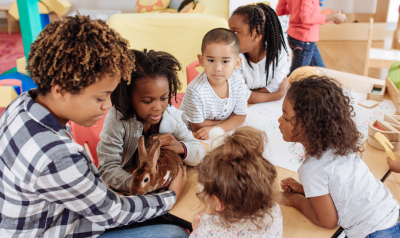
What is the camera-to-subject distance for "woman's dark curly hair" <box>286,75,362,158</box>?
80cm

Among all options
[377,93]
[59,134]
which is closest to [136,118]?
[59,134]

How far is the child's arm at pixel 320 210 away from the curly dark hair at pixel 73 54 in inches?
22.8

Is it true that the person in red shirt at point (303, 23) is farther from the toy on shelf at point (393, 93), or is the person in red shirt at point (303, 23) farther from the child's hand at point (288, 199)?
the child's hand at point (288, 199)

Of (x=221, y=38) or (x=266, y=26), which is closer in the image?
(x=221, y=38)

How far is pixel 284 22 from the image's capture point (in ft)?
10.1

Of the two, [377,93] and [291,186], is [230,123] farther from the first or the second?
[377,93]

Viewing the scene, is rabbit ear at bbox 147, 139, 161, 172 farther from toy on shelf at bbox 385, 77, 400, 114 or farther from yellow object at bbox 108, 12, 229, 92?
yellow object at bbox 108, 12, 229, 92

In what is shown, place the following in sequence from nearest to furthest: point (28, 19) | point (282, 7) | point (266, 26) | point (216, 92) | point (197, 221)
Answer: point (197, 221)
point (216, 92)
point (266, 26)
point (28, 19)
point (282, 7)

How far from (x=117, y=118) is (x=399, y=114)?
3.69ft

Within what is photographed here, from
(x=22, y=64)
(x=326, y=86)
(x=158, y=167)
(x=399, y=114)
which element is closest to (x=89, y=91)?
(x=158, y=167)

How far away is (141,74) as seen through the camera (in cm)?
98

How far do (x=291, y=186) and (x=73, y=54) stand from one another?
66 cm

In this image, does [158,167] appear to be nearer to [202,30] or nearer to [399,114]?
[399,114]

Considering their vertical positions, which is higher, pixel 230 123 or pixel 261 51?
pixel 261 51
